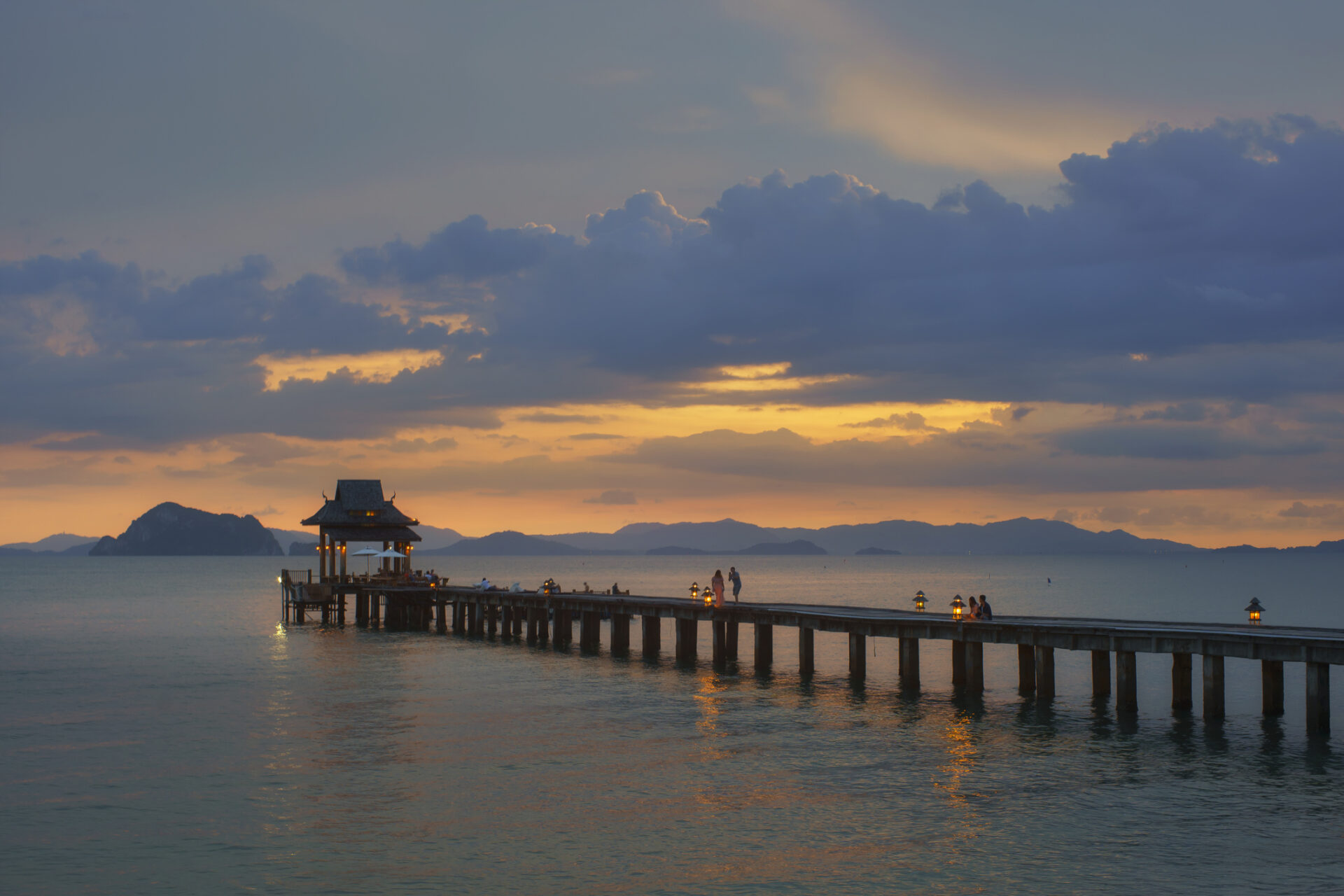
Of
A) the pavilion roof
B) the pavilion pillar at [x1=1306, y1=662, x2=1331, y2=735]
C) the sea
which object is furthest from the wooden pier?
the pavilion roof

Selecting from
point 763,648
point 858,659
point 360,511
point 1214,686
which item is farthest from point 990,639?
point 360,511

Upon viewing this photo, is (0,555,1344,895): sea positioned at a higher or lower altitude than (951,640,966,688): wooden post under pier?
lower

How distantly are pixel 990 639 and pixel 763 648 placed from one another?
1248cm

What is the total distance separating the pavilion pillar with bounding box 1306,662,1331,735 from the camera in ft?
93.1

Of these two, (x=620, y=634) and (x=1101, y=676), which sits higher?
(x=1101, y=676)

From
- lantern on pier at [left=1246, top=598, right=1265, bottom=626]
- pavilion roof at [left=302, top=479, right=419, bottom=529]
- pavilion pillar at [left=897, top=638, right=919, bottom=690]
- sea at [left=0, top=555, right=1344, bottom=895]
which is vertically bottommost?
sea at [left=0, top=555, right=1344, bottom=895]

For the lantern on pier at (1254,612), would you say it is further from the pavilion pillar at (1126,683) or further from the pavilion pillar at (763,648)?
the pavilion pillar at (763,648)

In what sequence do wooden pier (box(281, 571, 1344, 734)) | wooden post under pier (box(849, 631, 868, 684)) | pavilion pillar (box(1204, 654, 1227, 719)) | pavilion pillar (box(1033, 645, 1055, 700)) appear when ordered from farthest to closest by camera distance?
wooden post under pier (box(849, 631, 868, 684)), pavilion pillar (box(1033, 645, 1055, 700)), pavilion pillar (box(1204, 654, 1227, 719)), wooden pier (box(281, 571, 1344, 734))

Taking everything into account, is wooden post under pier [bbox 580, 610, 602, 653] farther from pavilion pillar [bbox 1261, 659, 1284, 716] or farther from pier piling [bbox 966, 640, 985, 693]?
pavilion pillar [bbox 1261, 659, 1284, 716]

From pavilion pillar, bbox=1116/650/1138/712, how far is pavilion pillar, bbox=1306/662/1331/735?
4903mm

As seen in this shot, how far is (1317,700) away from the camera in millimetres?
28562

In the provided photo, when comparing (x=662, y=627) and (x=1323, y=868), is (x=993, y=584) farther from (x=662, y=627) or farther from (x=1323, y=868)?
(x=1323, y=868)

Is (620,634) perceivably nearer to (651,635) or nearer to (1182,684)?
(651,635)

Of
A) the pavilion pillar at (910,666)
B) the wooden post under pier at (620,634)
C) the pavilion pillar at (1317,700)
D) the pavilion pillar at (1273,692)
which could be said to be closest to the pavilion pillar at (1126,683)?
the pavilion pillar at (1273,692)
